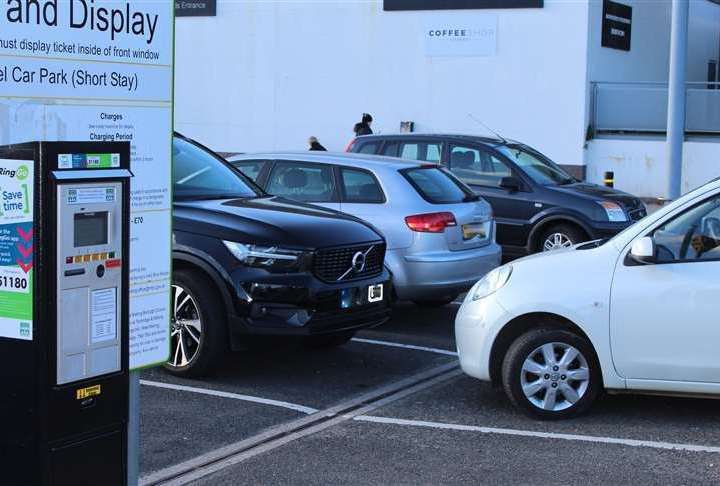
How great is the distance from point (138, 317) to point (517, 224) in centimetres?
918

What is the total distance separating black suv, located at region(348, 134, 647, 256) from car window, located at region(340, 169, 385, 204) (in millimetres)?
3449

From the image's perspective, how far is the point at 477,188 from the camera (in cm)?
1321

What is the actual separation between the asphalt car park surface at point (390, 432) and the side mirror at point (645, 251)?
40.3 inches

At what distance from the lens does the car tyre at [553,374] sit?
6434mm

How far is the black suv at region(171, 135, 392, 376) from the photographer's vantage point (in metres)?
7.11

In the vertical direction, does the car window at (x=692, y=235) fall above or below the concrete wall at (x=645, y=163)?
below

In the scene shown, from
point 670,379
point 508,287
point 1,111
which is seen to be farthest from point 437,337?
point 1,111

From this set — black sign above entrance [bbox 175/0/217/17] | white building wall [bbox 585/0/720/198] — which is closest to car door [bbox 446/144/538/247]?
white building wall [bbox 585/0/720/198]

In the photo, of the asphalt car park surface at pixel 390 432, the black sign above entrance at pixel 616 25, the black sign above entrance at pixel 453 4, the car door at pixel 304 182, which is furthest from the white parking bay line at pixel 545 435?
the black sign above entrance at pixel 616 25

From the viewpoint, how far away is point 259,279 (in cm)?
710

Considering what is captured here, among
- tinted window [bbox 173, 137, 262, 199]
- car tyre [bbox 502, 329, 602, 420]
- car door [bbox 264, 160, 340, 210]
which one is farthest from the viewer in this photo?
car door [bbox 264, 160, 340, 210]

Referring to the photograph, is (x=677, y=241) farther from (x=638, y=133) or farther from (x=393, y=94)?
(x=393, y=94)

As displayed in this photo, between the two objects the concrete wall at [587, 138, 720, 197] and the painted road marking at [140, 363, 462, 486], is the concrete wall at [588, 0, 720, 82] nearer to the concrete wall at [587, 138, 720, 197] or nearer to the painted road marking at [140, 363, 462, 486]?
the concrete wall at [587, 138, 720, 197]

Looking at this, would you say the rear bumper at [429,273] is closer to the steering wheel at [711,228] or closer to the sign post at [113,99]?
the steering wheel at [711,228]
